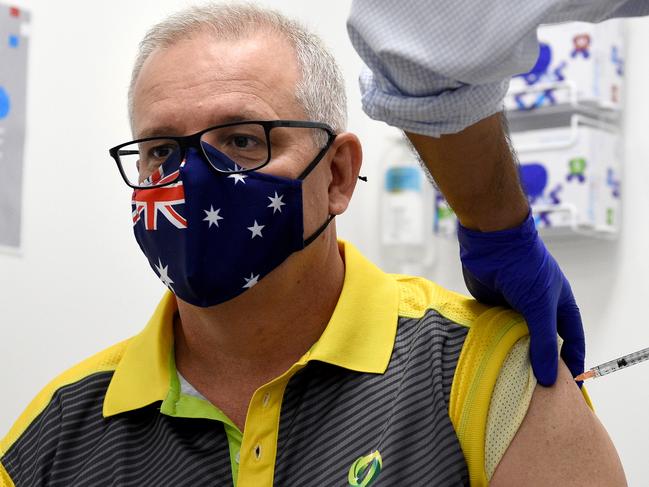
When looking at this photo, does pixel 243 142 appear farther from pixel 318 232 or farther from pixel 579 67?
pixel 579 67

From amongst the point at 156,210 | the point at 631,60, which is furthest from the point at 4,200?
the point at 631,60

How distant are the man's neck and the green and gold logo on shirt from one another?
0.72 ft

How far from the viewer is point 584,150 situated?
2939 millimetres

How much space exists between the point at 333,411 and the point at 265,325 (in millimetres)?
176

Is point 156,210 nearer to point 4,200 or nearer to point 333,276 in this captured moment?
point 333,276

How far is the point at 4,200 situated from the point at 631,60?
1899 millimetres

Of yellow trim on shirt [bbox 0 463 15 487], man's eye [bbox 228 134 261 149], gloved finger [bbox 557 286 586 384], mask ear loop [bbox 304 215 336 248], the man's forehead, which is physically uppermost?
the man's forehead

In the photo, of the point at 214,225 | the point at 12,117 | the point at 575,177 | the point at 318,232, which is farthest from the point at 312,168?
the point at 575,177

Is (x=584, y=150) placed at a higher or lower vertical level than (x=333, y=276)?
higher

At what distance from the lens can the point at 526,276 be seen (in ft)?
4.25

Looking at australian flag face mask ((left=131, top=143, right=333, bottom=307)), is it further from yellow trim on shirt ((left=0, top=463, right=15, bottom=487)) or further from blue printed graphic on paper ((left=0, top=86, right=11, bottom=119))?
blue printed graphic on paper ((left=0, top=86, right=11, bottom=119))

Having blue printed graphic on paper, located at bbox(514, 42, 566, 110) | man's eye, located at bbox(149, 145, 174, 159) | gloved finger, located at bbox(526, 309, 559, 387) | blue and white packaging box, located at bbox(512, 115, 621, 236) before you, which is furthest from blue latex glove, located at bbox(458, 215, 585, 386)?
blue printed graphic on paper, located at bbox(514, 42, 566, 110)

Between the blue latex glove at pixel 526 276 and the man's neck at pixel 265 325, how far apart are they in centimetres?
29

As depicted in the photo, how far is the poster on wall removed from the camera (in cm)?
238
